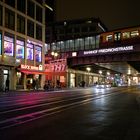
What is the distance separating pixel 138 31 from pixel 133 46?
2735mm

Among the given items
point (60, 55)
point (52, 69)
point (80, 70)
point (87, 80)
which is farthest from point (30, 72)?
point (87, 80)

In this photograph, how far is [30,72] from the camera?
56.4 metres

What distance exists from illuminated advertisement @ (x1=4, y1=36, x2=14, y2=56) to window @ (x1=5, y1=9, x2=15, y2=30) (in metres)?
2.05

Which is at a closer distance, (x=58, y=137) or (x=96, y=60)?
(x=58, y=137)

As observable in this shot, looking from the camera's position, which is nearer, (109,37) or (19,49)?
(19,49)

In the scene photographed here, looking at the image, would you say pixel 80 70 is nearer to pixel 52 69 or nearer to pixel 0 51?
pixel 52 69

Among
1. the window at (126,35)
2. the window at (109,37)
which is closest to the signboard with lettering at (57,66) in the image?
the window at (109,37)

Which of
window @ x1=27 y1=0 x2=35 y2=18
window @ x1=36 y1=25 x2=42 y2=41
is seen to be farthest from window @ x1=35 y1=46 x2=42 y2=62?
window @ x1=27 y1=0 x2=35 y2=18

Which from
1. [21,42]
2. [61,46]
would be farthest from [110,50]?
[61,46]

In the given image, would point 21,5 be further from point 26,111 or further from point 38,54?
point 26,111

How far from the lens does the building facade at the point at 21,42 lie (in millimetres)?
51594

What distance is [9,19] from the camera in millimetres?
53625

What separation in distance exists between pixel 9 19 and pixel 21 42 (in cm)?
490

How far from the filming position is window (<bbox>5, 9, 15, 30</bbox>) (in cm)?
5278
